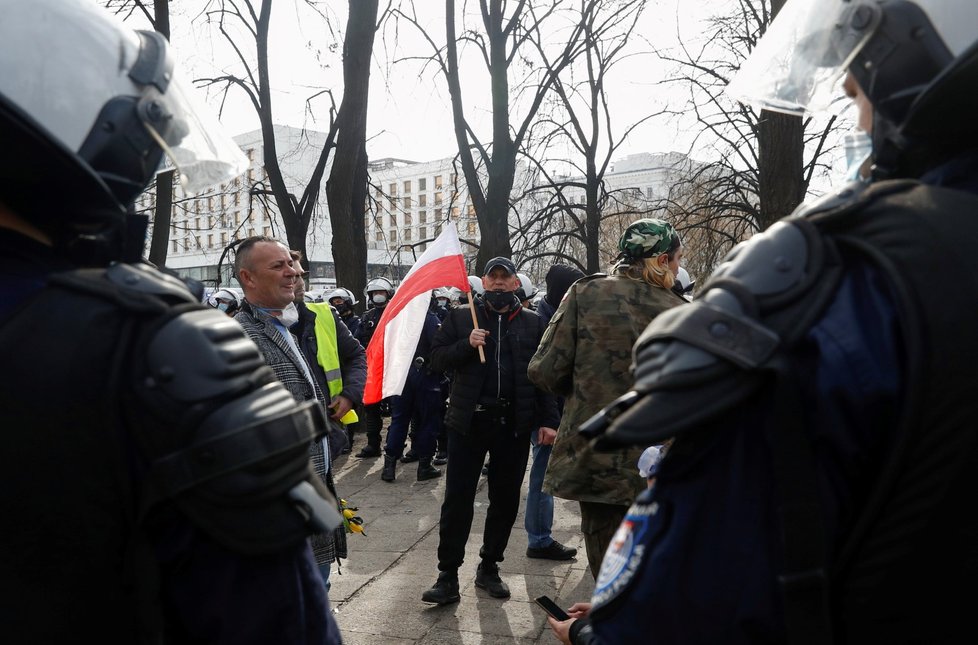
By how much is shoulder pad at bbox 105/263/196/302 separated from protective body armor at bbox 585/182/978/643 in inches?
29.0

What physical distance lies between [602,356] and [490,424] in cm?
139

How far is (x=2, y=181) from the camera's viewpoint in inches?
52.4

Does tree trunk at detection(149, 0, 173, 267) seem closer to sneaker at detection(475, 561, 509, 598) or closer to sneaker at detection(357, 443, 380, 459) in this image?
sneaker at detection(357, 443, 380, 459)

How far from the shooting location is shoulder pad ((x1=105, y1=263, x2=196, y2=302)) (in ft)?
4.24

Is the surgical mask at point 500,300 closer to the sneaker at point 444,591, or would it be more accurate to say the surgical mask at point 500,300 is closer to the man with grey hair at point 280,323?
the man with grey hair at point 280,323

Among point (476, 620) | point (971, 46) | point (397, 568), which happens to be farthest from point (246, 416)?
point (397, 568)

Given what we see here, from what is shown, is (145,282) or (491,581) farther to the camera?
(491,581)

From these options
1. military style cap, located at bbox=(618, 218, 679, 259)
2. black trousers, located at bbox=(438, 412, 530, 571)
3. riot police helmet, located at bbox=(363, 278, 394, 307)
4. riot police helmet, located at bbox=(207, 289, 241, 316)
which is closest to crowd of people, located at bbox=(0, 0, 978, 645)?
military style cap, located at bbox=(618, 218, 679, 259)

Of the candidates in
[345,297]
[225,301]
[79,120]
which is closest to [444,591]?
[79,120]

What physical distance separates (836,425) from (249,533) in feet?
2.82

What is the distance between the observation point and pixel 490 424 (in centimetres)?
497

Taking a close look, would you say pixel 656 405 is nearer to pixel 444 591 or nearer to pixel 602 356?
pixel 602 356

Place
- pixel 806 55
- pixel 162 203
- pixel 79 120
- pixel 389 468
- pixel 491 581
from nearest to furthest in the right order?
pixel 79 120
pixel 806 55
pixel 491 581
pixel 389 468
pixel 162 203

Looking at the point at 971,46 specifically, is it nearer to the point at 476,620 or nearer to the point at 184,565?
the point at 184,565
